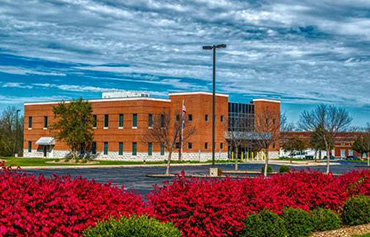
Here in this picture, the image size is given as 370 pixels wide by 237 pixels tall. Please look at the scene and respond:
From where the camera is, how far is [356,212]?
14.1m

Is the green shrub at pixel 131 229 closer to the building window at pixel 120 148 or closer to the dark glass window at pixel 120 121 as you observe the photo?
the building window at pixel 120 148

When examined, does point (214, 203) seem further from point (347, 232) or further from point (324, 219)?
point (347, 232)

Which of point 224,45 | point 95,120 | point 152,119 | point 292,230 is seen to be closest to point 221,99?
point 152,119

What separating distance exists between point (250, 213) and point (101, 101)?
61537 mm

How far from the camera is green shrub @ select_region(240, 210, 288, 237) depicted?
36.0 ft

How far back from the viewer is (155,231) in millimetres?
8211

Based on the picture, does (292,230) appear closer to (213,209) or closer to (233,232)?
(233,232)

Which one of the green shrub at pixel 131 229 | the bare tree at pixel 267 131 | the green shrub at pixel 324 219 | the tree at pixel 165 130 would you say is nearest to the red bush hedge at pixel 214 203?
the green shrub at pixel 324 219

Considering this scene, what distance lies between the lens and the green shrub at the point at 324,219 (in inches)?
510

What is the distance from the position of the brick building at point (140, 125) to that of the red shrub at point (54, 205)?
53.7m

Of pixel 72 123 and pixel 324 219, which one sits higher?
pixel 72 123

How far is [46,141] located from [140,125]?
58.0 ft

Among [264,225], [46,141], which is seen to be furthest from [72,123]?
[264,225]

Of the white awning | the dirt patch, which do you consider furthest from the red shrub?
the white awning
